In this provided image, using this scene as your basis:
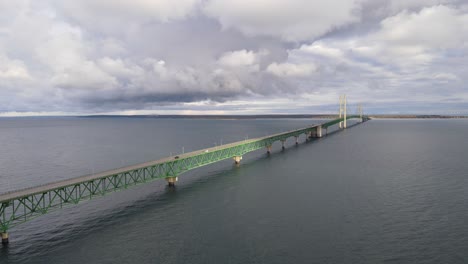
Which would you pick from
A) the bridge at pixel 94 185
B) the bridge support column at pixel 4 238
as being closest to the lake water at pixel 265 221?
the bridge support column at pixel 4 238

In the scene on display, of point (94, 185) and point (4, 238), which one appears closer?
point (4, 238)

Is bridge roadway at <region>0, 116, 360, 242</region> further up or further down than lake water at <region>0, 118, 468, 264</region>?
further up

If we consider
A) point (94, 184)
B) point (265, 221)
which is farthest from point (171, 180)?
point (265, 221)

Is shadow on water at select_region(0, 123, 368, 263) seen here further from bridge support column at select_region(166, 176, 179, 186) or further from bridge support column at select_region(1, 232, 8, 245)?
bridge support column at select_region(166, 176, 179, 186)

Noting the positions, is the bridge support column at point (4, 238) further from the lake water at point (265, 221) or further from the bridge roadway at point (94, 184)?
the lake water at point (265, 221)

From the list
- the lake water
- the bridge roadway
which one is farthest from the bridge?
the lake water

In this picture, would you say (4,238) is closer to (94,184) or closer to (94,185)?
(94,185)

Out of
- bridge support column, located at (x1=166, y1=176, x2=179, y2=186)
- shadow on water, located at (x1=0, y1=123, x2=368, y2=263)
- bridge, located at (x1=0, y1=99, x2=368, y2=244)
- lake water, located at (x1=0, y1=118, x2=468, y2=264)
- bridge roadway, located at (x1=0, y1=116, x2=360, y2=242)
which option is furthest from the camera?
bridge support column, located at (x1=166, y1=176, x2=179, y2=186)

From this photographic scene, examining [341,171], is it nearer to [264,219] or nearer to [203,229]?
[264,219]
